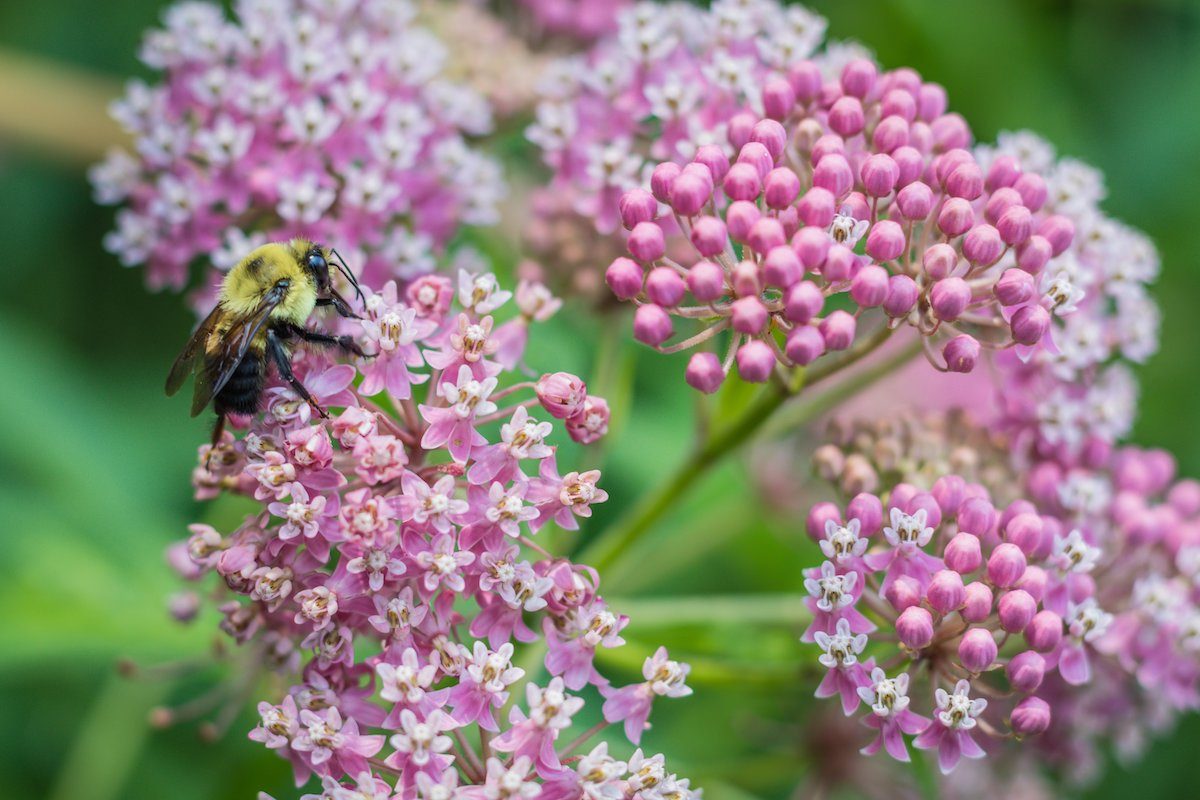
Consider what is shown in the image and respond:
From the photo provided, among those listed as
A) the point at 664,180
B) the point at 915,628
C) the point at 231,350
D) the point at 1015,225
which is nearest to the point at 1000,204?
the point at 1015,225

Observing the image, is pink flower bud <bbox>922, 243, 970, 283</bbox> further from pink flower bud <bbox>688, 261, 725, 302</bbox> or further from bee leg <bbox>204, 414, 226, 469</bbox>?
bee leg <bbox>204, 414, 226, 469</bbox>

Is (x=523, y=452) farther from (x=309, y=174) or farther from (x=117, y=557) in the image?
(x=117, y=557)

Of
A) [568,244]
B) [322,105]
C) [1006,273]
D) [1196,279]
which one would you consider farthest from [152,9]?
[1196,279]

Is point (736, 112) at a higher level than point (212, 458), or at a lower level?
higher

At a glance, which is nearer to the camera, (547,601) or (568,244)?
(547,601)

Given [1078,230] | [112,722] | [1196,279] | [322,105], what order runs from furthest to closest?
[1196,279]
[112,722]
[322,105]
[1078,230]

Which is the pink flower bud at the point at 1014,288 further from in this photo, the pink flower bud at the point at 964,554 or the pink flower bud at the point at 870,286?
the pink flower bud at the point at 964,554

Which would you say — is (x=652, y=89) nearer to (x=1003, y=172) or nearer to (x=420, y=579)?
(x=1003, y=172)
